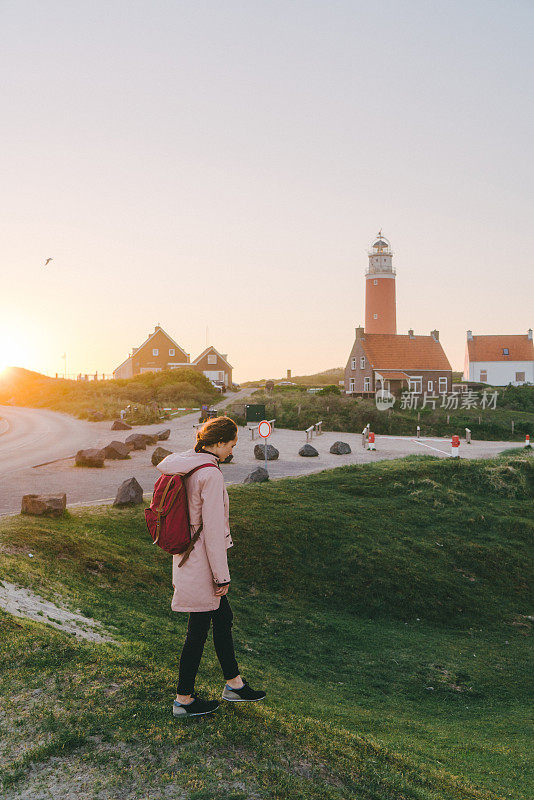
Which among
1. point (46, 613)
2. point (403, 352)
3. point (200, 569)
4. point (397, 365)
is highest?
point (403, 352)

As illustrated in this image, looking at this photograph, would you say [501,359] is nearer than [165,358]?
No

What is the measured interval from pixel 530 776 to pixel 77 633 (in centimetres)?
507

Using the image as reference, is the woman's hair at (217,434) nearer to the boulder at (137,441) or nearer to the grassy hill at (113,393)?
the boulder at (137,441)

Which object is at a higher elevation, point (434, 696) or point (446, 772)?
point (446, 772)

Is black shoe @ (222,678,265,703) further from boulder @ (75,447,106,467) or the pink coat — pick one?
boulder @ (75,447,106,467)

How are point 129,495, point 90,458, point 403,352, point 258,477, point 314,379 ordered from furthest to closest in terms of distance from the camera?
point 314,379 < point 403,352 < point 90,458 < point 258,477 < point 129,495

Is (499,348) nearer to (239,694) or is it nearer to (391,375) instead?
(391,375)

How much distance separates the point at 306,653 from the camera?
9.09m

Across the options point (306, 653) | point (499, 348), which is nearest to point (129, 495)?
point (306, 653)

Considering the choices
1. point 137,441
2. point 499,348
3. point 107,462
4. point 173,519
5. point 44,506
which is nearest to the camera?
point 173,519

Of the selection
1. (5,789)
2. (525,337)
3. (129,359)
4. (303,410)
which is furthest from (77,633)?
(525,337)

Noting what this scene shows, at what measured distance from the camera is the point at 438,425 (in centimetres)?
4259

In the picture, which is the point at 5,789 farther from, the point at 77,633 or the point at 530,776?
the point at 530,776

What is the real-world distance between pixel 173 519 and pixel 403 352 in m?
61.7
